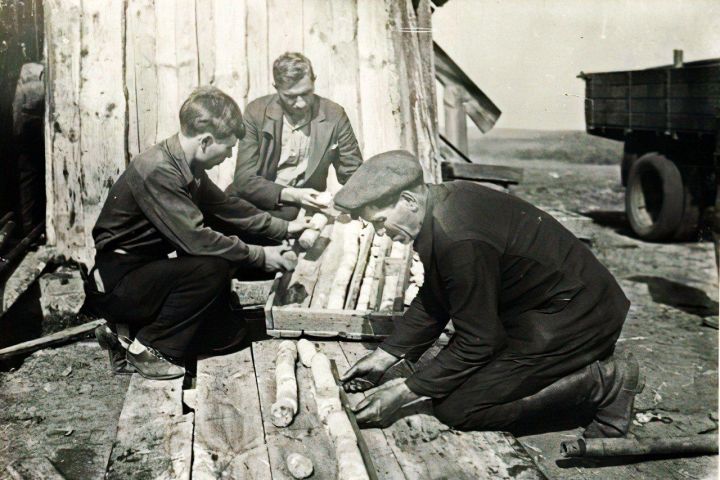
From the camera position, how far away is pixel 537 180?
1275 cm

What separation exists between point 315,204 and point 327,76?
898 mm

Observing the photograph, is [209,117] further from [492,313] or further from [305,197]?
[492,313]

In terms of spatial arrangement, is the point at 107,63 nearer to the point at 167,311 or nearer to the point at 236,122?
the point at 236,122

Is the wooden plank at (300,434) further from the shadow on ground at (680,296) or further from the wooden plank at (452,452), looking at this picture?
the shadow on ground at (680,296)

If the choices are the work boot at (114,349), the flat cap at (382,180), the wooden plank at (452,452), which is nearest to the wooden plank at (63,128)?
the work boot at (114,349)

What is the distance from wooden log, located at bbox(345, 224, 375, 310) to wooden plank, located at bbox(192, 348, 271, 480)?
2.53 ft

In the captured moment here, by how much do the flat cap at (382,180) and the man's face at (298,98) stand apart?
198cm

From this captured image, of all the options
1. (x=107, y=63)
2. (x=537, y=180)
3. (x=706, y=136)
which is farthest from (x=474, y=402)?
(x=537, y=180)

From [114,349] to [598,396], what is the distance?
2474mm

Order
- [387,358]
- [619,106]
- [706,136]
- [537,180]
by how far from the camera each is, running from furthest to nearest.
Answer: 1. [537,180]
2. [619,106]
3. [706,136]
4. [387,358]

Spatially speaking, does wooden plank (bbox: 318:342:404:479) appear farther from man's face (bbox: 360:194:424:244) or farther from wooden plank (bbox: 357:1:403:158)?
wooden plank (bbox: 357:1:403:158)

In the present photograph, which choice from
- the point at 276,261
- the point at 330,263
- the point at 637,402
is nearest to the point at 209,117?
the point at 276,261

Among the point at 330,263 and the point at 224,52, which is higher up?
the point at 224,52

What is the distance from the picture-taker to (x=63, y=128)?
4773 mm
